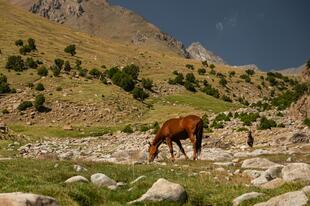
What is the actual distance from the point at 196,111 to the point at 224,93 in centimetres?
3048

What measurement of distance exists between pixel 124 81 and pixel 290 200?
8005 cm

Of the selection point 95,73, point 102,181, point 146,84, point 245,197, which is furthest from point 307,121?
point 95,73

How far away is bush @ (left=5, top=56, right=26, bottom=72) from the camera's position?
91.1 meters

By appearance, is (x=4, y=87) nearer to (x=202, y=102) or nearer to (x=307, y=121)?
(x=202, y=102)

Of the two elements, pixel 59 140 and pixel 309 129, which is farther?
pixel 59 140

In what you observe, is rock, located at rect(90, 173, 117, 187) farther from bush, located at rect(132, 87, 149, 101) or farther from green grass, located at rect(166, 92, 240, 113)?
bush, located at rect(132, 87, 149, 101)

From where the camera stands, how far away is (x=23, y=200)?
1249 cm

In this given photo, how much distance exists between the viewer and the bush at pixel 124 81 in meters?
92.6

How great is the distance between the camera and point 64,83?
87.8 meters

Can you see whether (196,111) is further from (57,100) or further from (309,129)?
(309,129)

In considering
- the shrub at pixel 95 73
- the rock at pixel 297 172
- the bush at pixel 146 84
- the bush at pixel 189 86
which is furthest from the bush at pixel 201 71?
the rock at pixel 297 172

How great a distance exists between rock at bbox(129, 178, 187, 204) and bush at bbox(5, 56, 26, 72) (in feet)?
258

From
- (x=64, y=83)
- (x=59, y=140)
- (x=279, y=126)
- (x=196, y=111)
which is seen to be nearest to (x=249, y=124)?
(x=279, y=126)

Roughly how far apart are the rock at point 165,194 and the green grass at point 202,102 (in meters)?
72.4
